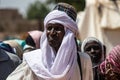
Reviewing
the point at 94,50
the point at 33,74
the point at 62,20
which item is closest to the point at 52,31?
the point at 62,20

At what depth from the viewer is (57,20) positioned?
5.91 meters

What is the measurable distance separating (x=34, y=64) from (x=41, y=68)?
0.11m

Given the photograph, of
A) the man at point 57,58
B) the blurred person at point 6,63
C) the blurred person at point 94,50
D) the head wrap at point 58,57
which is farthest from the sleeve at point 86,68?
the blurred person at point 94,50

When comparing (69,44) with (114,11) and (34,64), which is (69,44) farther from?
(114,11)

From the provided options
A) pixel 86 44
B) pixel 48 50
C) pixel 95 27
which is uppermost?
pixel 48 50

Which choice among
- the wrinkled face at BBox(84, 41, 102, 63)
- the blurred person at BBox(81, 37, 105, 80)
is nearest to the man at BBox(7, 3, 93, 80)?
the blurred person at BBox(81, 37, 105, 80)

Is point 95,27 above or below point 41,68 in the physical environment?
below

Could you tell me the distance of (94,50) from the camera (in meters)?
7.95

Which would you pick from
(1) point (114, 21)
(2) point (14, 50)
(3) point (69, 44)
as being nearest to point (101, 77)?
(3) point (69, 44)

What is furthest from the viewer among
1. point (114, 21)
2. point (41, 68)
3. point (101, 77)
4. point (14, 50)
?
point (114, 21)

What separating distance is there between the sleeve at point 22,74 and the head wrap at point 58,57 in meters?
0.07

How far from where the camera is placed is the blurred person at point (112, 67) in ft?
19.4

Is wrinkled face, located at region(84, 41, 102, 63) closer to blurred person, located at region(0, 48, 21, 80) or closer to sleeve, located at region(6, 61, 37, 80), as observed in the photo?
blurred person, located at region(0, 48, 21, 80)

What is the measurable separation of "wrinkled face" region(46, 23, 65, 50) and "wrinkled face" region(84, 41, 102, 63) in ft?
5.95
